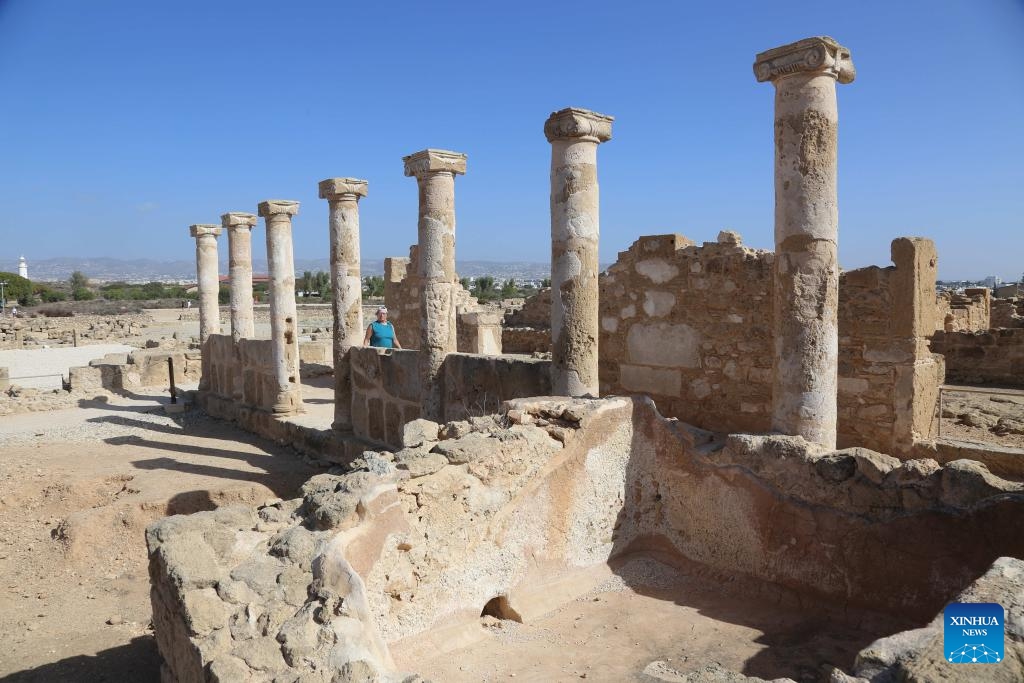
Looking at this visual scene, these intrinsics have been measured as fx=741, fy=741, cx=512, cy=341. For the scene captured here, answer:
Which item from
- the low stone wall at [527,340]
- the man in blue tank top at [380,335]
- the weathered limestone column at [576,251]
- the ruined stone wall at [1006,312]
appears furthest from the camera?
the low stone wall at [527,340]

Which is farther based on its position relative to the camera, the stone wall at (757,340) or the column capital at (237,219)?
the column capital at (237,219)

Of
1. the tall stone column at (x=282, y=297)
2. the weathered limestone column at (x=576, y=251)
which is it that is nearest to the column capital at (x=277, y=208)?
the tall stone column at (x=282, y=297)

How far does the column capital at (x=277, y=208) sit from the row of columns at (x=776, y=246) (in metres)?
2.38

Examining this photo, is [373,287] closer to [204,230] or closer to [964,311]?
[204,230]

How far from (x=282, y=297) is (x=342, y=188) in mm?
2995

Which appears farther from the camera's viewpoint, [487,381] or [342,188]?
[342,188]

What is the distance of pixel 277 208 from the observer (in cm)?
1238

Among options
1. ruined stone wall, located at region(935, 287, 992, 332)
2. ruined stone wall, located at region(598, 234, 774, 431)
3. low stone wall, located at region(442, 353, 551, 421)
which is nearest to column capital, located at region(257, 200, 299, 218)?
low stone wall, located at region(442, 353, 551, 421)

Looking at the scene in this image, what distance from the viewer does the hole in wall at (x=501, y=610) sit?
446 cm

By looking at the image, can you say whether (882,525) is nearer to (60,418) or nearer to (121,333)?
(60,418)

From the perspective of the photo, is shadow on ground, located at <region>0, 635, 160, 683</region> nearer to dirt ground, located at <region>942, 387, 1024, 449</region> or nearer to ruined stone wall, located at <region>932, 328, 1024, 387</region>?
dirt ground, located at <region>942, 387, 1024, 449</region>

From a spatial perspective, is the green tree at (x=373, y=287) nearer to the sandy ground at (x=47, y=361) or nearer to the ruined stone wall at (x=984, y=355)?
the sandy ground at (x=47, y=361)

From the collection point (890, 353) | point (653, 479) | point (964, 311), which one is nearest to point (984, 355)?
point (964, 311)

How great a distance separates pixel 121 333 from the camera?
30906 mm
